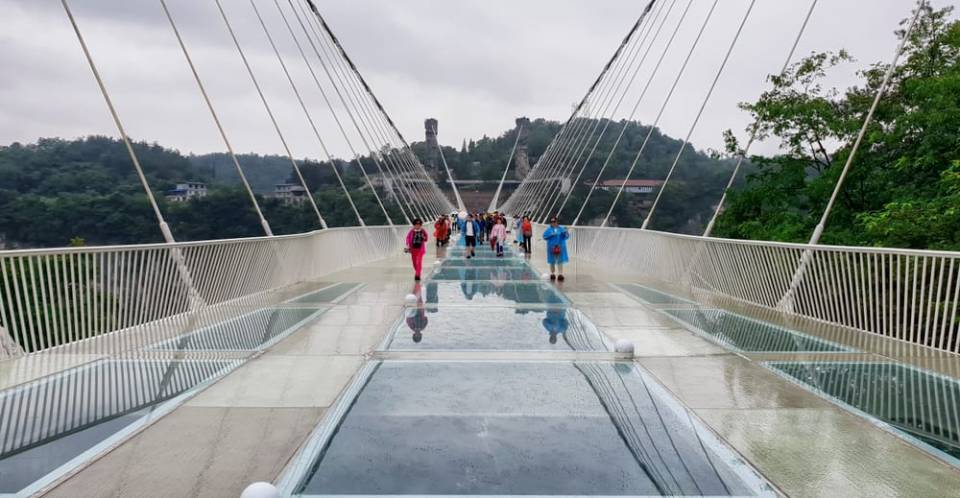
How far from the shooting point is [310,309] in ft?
28.1

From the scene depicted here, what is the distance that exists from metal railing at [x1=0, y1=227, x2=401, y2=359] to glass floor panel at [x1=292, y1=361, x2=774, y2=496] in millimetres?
2872

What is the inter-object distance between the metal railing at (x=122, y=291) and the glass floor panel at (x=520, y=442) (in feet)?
9.42

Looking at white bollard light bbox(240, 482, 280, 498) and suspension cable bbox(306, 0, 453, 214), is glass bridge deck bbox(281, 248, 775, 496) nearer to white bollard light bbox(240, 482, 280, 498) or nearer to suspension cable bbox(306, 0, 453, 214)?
white bollard light bbox(240, 482, 280, 498)

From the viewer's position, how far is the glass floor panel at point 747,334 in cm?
611

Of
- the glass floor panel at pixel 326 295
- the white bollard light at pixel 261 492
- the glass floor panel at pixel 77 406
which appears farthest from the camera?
the glass floor panel at pixel 326 295

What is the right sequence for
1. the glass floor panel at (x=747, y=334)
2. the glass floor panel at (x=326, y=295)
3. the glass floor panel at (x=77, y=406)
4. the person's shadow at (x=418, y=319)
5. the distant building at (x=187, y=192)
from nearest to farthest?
the glass floor panel at (x=77, y=406)
the glass floor panel at (x=747, y=334)
the person's shadow at (x=418, y=319)
the glass floor panel at (x=326, y=295)
the distant building at (x=187, y=192)

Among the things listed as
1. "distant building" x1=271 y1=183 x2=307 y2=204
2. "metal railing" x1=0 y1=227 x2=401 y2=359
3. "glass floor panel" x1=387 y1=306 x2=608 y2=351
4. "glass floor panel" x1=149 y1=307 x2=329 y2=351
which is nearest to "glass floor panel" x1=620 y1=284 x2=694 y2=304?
"glass floor panel" x1=387 y1=306 x2=608 y2=351

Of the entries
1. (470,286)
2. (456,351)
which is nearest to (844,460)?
(456,351)

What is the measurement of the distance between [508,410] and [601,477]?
1.08m

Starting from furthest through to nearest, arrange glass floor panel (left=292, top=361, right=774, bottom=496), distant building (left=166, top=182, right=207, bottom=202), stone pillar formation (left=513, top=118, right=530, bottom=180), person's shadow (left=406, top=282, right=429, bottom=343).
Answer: stone pillar formation (left=513, top=118, right=530, bottom=180) → distant building (left=166, top=182, right=207, bottom=202) → person's shadow (left=406, top=282, right=429, bottom=343) → glass floor panel (left=292, top=361, right=774, bottom=496)

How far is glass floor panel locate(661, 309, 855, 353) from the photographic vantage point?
241 inches

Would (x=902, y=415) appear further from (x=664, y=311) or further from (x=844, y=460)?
(x=664, y=311)

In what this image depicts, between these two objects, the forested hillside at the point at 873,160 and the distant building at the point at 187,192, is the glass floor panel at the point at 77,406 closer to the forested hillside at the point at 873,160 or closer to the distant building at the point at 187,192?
the forested hillside at the point at 873,160

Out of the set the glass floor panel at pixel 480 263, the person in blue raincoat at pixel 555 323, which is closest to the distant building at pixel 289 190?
the glass floor panel at pixel 480 263
